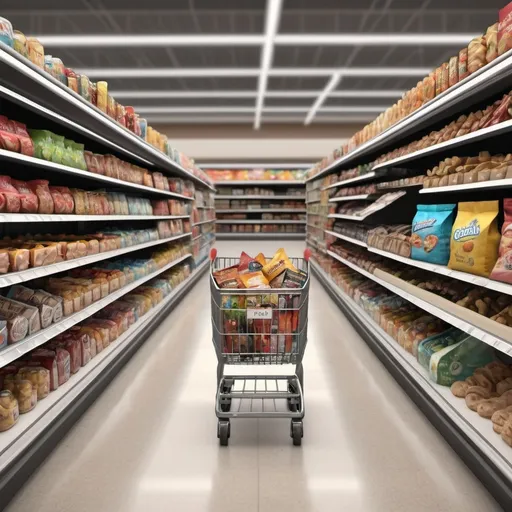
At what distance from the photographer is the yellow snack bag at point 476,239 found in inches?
79.9

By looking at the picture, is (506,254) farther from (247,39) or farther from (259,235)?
(259,235)

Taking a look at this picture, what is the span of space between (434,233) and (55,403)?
2.29 metres

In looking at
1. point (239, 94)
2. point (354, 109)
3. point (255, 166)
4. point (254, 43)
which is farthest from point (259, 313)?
point (255, 166)

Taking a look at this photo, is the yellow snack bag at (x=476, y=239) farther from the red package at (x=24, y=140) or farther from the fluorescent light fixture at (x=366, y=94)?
the fluorescent light fixture at (x=366, y=94)

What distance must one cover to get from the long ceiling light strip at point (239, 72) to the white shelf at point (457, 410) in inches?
260

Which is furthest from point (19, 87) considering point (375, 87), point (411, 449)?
point (375, 87)

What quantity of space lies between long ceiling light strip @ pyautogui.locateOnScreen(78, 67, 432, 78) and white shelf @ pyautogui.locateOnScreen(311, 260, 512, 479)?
260 inches

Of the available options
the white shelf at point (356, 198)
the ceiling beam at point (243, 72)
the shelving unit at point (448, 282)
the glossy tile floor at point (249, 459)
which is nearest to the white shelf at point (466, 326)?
the shelving unit at point (448, 282)

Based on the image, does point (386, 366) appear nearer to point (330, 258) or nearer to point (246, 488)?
point (246, 488)

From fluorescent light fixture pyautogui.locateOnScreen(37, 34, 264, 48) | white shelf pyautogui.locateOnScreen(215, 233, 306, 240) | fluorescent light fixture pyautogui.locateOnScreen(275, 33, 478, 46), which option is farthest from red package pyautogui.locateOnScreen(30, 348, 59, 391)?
white shelf pyautogui.locateOnScreen(215, 233, 306, 240)

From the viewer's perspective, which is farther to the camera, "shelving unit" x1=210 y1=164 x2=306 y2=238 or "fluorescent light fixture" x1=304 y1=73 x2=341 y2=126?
"shelving unit" x1=210 y1=164 x2=306 y2=238

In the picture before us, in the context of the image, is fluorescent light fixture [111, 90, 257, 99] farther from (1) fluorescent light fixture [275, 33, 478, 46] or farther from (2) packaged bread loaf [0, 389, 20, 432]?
(2) packaged bread loaf [0, 389, 20, 432]

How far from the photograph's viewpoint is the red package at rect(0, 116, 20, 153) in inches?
74.4

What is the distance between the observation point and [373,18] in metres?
6.21
